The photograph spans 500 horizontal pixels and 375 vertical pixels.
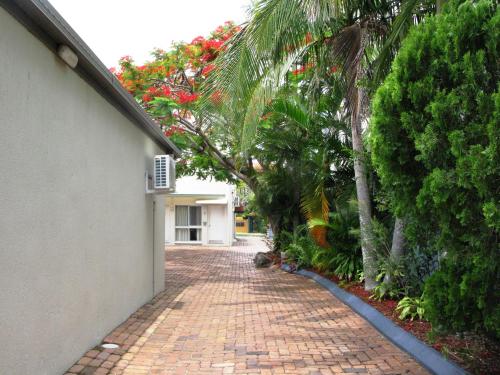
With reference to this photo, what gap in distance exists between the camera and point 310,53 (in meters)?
9.97

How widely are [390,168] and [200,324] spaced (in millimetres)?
4488

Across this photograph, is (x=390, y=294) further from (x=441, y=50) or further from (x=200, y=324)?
(x=441, y=50)

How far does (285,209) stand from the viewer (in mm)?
17609

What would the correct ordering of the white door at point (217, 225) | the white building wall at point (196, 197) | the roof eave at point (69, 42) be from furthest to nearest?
the white door at point (217, 225)
the white building wall at point (196, 197)
the roof eave at point (69, 42)

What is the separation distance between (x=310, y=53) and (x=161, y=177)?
403cm

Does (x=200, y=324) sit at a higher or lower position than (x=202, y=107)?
lower

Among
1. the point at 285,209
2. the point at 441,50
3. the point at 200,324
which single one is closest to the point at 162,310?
the point at 200,324

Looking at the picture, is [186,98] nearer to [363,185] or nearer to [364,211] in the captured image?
[363,185]

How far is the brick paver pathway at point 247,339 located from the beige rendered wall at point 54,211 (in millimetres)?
528

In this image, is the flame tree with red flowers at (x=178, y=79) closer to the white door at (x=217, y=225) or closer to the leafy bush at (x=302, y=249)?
the leafy bush at (x=302, y=249)

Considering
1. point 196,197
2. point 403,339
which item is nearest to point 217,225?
point 196,197

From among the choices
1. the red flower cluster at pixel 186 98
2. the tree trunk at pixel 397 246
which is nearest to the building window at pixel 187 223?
the red flower cluster at pixel 186 98

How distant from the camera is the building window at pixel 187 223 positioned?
30.0 meters

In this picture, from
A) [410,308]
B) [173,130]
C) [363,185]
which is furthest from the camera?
[173,130]
